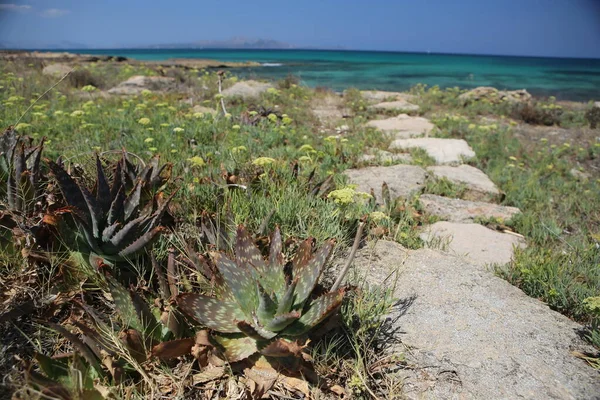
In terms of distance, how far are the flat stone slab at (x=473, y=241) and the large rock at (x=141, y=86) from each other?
9.48 m

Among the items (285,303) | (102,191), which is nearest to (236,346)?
(285,303)

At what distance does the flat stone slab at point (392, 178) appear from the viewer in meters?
4.59

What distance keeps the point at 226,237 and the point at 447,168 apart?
4.67 meters

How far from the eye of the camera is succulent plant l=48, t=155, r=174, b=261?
1.98 m

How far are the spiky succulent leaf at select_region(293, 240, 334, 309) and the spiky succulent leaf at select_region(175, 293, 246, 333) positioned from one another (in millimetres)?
293

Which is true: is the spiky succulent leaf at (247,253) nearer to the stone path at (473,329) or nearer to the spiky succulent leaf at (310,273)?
the spiky succulent leaf at (310,273)

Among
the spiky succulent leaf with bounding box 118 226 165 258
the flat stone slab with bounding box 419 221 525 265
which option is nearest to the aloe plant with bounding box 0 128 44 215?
the spiky succulent leaf with bounding box 118 226 165 258

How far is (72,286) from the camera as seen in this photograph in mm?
2064

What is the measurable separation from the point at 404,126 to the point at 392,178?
451cm

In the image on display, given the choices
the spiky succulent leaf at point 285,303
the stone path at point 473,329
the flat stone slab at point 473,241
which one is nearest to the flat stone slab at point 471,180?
the flat stone slab at point 473,241

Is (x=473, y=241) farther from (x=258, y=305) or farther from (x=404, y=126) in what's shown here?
(x=404, y=126)

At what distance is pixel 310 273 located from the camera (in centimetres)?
188

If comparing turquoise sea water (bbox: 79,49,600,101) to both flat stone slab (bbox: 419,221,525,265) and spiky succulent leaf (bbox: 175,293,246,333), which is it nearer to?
flat stone slab (bbox: 419,221,525,265)

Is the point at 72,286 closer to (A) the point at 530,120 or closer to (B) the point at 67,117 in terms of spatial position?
(B) the point at 67,117
